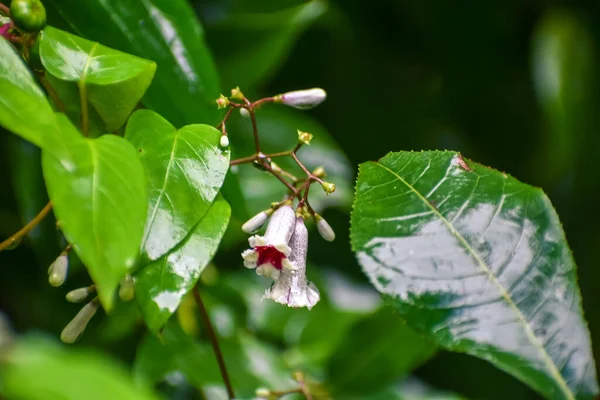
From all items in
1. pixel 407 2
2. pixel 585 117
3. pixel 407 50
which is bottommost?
pixel 585 117

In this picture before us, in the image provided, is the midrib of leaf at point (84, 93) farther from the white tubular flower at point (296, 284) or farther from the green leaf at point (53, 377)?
the green leaf at point (53, 377)

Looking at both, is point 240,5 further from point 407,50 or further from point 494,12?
point 494,12

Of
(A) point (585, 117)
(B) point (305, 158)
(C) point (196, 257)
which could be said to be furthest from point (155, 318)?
(A) point (585, 117)

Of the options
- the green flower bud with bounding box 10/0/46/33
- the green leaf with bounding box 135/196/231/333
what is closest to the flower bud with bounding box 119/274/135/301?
the green leaf with bounding box 135/196/231/333

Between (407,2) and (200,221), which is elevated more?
(200,221)

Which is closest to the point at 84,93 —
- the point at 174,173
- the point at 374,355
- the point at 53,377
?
the point at 174,173

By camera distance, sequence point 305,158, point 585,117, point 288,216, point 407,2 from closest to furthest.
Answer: point 288,216
point 305,158
point 407,2
point 585,117

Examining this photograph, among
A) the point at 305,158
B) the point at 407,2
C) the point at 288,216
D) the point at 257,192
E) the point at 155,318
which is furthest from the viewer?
the point at 407,2
